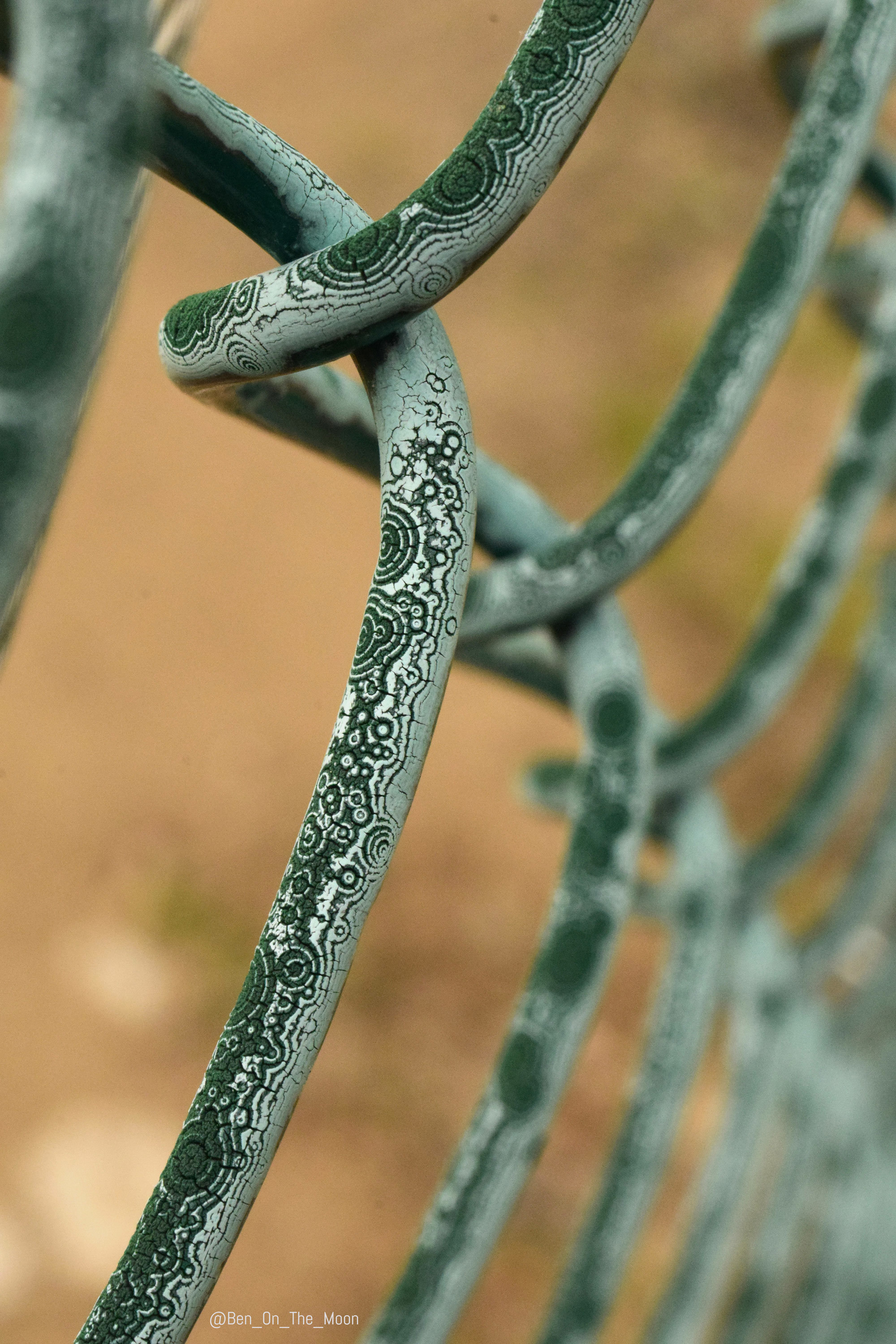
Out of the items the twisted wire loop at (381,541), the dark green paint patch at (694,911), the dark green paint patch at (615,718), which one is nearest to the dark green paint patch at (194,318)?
the twisted wire loop at (381,541)

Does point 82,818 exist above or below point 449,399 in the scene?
below

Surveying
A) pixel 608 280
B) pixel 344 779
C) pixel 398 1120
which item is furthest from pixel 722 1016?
pixel 344 779

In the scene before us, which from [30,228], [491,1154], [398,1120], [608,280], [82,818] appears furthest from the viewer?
[608,280]

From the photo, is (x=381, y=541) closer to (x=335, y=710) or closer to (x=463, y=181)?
(x=463, y=181)

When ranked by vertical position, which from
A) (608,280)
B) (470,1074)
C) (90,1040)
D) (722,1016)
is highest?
(608,280)

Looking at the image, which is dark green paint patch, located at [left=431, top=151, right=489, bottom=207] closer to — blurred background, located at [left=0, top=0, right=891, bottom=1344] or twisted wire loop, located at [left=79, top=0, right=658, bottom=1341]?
twisted wire loop, located at [left=79, top=0, right=658, bottom=1341]

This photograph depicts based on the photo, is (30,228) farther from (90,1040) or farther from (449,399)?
(90,1040)

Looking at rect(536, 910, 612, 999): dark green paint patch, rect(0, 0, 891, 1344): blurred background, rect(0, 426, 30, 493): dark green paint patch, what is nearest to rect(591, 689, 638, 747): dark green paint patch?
rect(536, 910, 612, 999): dark green paint patch
